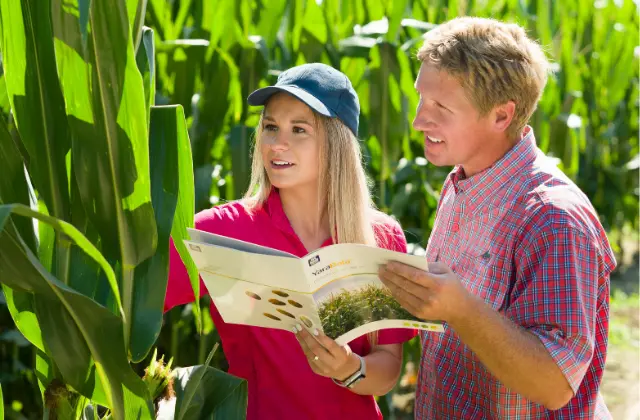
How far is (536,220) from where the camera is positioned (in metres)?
1.71

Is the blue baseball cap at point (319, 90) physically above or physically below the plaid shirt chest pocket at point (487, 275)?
above

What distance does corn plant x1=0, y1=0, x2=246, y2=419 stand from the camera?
130 centimetres

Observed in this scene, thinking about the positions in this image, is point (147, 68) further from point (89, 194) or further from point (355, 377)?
point (355, 377)

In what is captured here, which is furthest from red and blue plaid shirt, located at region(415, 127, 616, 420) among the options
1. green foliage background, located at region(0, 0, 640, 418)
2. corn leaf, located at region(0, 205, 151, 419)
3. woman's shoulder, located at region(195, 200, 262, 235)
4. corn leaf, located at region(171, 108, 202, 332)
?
green foliage background, located at region(0, 0, 640, 418)

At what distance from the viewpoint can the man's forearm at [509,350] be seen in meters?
1.60

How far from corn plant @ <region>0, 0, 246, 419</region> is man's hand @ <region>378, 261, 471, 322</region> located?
334 millimetres

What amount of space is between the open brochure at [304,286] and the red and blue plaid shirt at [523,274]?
0.22m

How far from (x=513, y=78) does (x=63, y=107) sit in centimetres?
90

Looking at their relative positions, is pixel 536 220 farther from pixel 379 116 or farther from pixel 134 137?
pixel 379 116

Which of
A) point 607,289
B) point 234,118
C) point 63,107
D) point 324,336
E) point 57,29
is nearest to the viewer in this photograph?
point 57,29

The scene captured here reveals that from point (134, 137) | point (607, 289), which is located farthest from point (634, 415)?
point (134, 137)

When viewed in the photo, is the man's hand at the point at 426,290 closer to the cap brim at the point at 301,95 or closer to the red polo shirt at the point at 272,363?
the red polo shirt at the point at 272,363

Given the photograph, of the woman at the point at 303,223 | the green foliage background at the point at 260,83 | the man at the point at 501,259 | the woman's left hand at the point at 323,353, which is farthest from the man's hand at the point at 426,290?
the green foliage background at the point at 260,83

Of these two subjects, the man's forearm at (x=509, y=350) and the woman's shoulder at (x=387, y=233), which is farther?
the woman's shoulder at (x=387, y=233)
